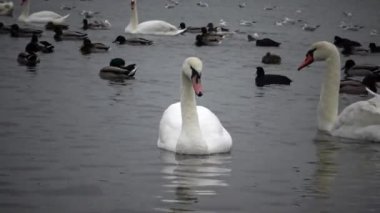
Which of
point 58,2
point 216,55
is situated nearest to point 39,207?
point 216,55

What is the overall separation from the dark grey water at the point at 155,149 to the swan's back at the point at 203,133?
15cm

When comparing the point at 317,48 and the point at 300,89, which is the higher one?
the point at 317,48

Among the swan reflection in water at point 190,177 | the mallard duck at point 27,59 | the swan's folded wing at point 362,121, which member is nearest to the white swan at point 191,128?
the swan reflection in water at point 190,177

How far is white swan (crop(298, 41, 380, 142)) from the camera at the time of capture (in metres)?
13.5

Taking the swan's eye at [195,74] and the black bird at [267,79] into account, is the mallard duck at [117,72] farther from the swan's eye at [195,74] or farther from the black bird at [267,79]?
the swan's eye at [195,74]

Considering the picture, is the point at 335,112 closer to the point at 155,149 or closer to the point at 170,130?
the point at 170,130

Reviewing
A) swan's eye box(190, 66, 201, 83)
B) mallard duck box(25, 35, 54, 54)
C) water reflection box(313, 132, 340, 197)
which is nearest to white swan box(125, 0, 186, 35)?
mallard duck box(25, 35, 54, 54)

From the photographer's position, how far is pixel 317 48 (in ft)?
50.4

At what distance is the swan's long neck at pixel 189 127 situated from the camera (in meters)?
11.7

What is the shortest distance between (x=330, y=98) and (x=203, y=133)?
330cm

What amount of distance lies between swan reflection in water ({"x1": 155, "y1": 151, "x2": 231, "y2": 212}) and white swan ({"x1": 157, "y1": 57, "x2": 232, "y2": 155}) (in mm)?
114

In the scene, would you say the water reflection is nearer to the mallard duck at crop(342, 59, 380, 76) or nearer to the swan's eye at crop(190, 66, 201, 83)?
the swan's eye at crop(190, 66, 201, 83)

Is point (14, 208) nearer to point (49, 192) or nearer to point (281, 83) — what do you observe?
point (49, 192)

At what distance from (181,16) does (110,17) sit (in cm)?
445
